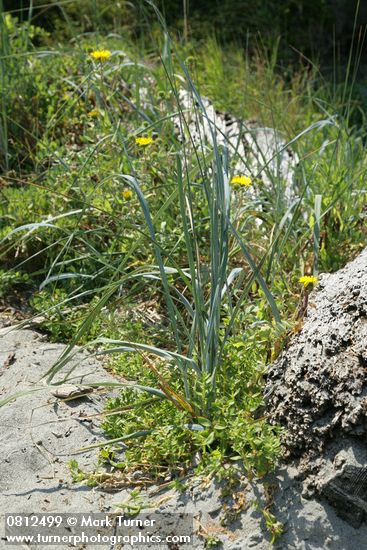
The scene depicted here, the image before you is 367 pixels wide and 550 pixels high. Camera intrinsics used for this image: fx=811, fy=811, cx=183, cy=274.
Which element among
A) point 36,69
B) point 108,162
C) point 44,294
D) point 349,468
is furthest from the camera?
point 36,69

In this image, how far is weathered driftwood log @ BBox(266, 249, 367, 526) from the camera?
260 cm

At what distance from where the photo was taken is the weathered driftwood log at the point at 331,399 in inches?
102

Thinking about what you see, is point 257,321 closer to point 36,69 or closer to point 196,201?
point 196,201

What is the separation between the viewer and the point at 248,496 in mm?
2680

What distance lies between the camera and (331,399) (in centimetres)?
272

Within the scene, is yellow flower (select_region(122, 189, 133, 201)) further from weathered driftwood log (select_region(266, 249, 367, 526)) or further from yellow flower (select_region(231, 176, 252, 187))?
weathered driftwood log (select_region(266, 249, 367, 526))

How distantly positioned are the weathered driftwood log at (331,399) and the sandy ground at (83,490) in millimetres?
72

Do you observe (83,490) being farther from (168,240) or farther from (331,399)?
(168,240)

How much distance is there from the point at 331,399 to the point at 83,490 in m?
0.91

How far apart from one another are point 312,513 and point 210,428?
1.47ft

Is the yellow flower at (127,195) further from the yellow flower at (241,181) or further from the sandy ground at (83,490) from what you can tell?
the sandy ground at (83,490)

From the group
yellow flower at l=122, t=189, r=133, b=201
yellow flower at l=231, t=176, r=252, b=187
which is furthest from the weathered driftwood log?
yellow flower at l=122, t=189, r=133, b=201

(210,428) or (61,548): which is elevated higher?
(210,428)

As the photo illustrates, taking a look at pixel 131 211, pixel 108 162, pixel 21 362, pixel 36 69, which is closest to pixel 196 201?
pixel 131 211
